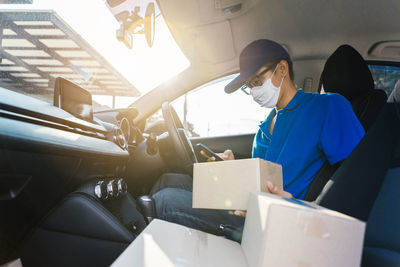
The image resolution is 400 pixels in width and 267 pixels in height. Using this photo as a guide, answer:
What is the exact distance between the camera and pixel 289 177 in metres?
1.22

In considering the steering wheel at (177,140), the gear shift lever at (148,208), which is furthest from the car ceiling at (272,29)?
the gear shift lever at (148,208)

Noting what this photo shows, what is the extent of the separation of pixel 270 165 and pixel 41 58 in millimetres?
1180

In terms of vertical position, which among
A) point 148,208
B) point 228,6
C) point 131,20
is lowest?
point 148,208

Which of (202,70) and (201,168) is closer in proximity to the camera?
(201,168)

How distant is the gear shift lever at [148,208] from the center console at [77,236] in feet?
0.65

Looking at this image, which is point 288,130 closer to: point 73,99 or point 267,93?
point 267,93

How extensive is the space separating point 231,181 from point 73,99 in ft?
3.07

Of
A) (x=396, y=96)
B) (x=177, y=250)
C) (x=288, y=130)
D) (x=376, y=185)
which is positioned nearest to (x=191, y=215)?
(x=177, y=250)

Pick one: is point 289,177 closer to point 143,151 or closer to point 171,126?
point 171,126

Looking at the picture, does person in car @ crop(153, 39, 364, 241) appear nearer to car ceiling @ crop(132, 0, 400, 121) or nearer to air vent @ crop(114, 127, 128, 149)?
air vent @ crop(114, 127, 128, 149)

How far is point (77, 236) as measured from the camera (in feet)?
3.54

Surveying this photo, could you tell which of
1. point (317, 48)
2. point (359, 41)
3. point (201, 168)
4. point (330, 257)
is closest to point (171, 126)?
point (201, 168)

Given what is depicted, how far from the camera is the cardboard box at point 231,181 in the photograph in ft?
2.68

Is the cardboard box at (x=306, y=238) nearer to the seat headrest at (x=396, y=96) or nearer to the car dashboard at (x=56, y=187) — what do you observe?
the seat headrest at (x=396, y=96)
